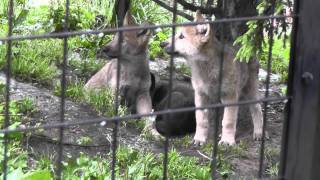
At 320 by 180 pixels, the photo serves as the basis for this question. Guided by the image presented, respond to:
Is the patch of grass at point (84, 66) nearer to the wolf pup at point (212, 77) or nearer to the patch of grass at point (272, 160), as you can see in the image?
the wolf pup at point (212, 77)

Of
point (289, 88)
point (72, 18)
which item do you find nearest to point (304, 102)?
point (289, 88)

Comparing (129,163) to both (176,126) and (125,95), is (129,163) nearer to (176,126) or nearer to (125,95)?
(176,126)

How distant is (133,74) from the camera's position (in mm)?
7488

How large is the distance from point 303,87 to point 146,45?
4.66 m

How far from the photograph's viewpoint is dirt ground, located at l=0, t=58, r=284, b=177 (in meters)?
5.23

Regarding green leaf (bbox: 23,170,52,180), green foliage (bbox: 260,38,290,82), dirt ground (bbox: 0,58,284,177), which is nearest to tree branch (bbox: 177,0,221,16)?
dirt ground (bbox: 0,58,284,177)

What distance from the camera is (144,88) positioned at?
290 inches

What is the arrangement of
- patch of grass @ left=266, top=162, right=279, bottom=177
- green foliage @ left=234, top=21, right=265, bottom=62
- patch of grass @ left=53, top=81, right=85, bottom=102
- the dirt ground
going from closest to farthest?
1. green foliage @ left=234, top=21, right=265, bottom=62
2. patch of grass @ left=266, top=162, right=279, bottom=177
3. the dirt ground
4. patch of grass @ left=53, top=81, right=85, bottom=102

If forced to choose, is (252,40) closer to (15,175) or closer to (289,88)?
(15,175)

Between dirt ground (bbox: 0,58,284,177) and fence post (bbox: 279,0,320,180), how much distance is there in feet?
7.33

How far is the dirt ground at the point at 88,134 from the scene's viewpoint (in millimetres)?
5230

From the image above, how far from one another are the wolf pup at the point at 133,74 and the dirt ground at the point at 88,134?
89 cm

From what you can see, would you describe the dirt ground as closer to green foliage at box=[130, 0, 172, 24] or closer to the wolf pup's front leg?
the wolf pup's front leg

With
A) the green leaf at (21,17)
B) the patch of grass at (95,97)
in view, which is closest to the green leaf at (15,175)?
the patch of grass at (95,97)
